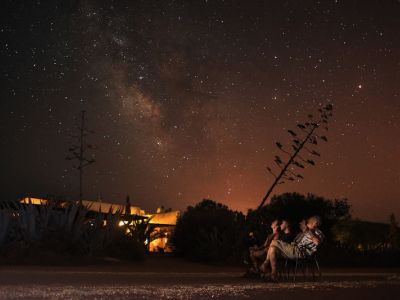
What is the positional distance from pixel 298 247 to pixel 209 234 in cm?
934

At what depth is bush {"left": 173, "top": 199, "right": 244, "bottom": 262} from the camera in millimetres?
19688

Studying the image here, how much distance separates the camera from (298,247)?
12062 millimetres

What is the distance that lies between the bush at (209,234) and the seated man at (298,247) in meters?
7.37

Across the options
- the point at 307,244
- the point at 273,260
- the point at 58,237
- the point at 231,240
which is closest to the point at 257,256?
the point at 273,260

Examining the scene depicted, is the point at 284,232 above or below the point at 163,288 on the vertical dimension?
above

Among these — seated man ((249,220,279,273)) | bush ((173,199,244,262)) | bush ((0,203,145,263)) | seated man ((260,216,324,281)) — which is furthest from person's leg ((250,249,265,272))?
bush ((173,199,244,262))

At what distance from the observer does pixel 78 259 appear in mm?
16203

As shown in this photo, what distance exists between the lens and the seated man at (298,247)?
39.2 ft

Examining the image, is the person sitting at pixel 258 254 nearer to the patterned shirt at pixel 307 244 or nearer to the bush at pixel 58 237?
the patterned shirt at pixel 307 244

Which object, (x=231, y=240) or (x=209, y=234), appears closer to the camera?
(x=231, y=240)

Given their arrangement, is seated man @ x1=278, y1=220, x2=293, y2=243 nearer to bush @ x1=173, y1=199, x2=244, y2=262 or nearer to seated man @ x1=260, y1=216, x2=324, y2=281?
seated man @ x1=260, y1=216, x2=324, y2=281

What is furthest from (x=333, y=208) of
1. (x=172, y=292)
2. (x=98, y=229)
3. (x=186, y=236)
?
(x=172, y=292)

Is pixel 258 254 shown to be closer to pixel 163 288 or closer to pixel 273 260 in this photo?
pixel 273 260

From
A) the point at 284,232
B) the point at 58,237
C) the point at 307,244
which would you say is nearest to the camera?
the point at 307,244
